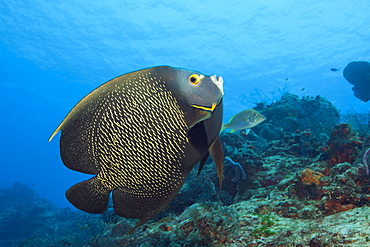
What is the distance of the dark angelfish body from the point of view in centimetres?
94

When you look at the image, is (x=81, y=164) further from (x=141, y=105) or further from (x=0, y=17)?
(x=0, y=17)

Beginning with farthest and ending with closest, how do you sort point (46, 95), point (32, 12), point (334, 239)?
→ point (46, 95) < point (32, 12) < point (334, 239)

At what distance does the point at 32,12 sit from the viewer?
3066cm

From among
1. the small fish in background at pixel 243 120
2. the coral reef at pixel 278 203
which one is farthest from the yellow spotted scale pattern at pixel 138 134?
the small fish in background at pixel 243 120

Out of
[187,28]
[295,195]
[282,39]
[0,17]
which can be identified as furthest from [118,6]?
[295,195]

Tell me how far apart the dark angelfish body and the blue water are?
103 ft

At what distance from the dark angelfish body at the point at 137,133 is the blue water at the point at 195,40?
1234 inches

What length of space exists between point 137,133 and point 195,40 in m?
36.5

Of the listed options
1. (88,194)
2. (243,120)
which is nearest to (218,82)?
(88,194)

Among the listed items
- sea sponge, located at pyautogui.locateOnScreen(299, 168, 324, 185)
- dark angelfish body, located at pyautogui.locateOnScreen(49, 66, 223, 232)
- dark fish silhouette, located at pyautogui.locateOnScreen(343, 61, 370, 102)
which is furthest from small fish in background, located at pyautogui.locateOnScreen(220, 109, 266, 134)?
dark fish silhouette, located at pyautogui.locateOnScreen(343, 61, 370, 102)

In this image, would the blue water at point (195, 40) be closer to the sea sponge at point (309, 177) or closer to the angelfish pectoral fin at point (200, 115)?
the sea sponge at point (309, 177)

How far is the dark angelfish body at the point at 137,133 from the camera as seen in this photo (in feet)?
3.07

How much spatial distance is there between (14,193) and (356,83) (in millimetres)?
33488

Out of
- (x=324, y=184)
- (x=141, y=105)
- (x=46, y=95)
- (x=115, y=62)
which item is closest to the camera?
(x=141, y=105)
